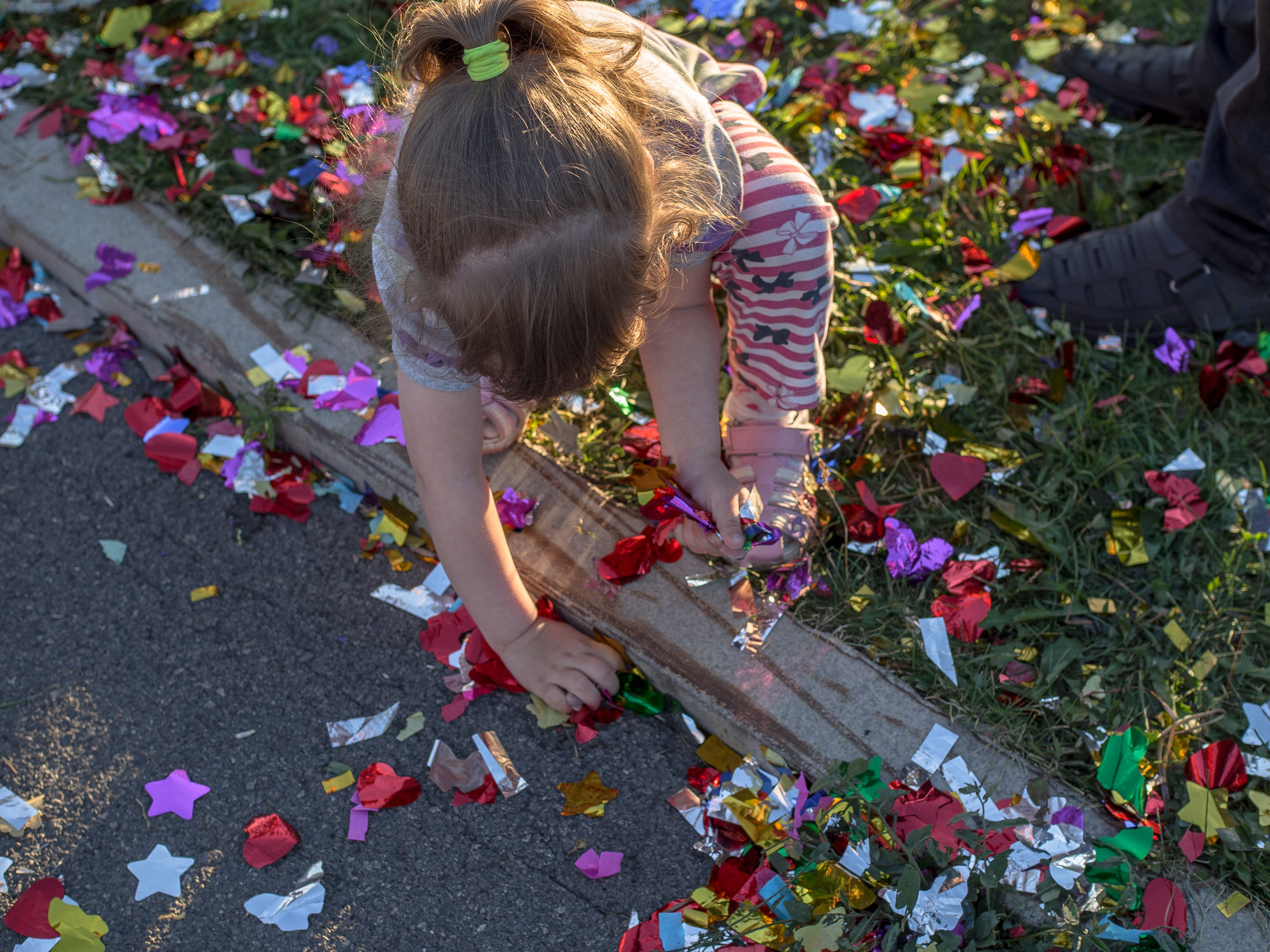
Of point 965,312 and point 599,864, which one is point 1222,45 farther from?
point 599,864

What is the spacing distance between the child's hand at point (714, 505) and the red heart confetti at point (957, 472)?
1.36ft

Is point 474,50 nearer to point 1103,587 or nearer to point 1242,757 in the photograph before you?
point 1103,587

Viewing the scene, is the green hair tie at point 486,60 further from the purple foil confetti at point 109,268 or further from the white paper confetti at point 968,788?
the purple foil confetti at point 109,268

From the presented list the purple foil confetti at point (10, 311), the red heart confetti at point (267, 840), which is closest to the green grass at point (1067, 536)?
the red heart confetti at point (267, 840)

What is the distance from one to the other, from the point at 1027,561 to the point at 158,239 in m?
2.15

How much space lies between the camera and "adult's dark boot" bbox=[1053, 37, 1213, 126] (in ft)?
8.34

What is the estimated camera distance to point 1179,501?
1.90 m

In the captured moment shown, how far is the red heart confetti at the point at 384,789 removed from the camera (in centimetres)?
167

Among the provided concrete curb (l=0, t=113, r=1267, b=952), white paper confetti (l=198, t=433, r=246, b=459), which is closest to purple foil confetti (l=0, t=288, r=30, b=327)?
concrete curb (l=0, t=113, r=1267, b=952)

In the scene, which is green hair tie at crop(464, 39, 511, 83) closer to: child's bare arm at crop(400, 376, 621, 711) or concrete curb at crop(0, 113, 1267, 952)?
child's bare arm at crop(400, 376, 621, 711)

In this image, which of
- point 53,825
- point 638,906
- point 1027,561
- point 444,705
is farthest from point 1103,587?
point 53,825

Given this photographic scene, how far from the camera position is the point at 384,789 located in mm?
1680

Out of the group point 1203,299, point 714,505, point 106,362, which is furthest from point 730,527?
point 106,362

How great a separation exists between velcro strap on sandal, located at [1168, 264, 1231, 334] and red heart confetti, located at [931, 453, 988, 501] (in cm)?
67
